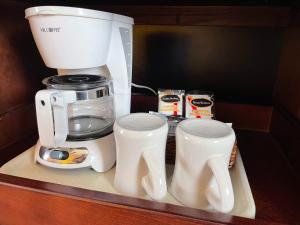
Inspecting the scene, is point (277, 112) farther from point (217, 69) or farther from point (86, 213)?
point (86, 213)

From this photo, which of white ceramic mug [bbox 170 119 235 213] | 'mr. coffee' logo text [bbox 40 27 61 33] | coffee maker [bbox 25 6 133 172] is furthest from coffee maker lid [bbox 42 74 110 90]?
white ceramic mug [bbox 170 119 235 213]

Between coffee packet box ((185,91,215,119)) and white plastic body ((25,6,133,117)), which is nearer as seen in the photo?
white plastic body ((25,6,133,117))

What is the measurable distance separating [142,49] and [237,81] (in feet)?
1.12

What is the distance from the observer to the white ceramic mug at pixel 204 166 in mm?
379

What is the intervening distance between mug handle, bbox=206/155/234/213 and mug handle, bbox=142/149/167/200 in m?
0.08

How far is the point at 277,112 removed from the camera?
2.32 ft

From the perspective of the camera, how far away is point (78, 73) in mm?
623

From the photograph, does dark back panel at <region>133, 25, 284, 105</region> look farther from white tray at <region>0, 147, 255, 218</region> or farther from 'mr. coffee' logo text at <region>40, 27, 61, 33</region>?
'mr. coffee' logo text at <region>40, 27, 61, 33</region>

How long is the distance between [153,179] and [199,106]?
0.32 m

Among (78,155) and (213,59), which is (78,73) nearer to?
(78,155)

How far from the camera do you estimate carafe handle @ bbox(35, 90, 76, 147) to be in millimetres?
462

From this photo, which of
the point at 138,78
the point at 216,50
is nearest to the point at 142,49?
the point at 138,78

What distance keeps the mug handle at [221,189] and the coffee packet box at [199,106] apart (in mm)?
268

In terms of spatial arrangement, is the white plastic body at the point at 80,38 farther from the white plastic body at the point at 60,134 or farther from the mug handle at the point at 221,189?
the mug handle at the point at 221,189
